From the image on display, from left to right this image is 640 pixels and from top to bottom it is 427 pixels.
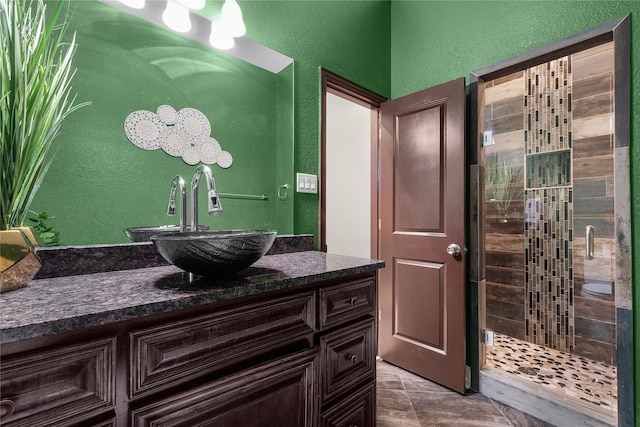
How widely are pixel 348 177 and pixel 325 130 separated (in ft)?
4.57

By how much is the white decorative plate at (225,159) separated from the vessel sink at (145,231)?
1.23ft

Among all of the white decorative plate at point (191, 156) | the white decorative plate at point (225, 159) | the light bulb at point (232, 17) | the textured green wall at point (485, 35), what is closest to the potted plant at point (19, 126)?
the white decorative plate at point (191, 156)

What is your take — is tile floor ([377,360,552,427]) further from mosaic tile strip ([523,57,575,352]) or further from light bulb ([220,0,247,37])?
light bulb ([220,0,247,37])

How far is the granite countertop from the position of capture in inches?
21.5

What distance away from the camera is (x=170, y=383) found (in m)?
0.68

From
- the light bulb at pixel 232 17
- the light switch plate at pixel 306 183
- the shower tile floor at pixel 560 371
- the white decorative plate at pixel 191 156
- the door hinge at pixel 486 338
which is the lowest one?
the shower tile floor at pixel 560 371

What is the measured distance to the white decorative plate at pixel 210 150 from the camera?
138 cm

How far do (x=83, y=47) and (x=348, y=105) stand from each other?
2502 millimetres

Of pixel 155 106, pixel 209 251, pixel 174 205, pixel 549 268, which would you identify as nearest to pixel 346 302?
pixel 209 251

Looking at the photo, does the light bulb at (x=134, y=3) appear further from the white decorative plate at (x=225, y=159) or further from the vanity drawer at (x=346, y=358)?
the vanity drawer at (x=346, y=358)

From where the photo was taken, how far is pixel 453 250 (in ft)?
6.02

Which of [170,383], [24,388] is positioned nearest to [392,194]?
[170,383]

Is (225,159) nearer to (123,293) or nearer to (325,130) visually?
(325,130)

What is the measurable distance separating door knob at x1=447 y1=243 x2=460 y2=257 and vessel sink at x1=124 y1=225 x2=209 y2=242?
1550 mm
